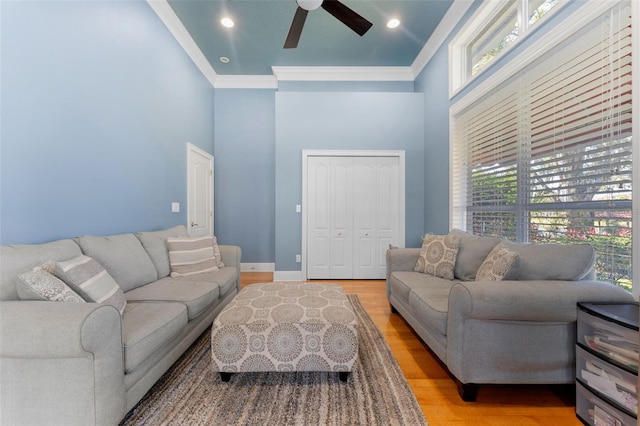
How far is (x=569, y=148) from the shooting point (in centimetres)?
158

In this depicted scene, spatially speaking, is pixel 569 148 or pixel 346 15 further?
pixel 346 15

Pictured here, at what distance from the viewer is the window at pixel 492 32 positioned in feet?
6.29

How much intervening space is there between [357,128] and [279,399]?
11.2ft

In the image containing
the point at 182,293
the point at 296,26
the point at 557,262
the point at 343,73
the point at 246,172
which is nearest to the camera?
the point at 557,262

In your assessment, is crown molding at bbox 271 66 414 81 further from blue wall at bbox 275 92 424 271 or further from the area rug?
the area rug

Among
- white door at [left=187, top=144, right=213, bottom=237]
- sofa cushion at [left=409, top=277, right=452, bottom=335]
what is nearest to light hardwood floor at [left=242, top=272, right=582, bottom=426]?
sofa cushion at [left=409, top=277, right=452, bottom=335]

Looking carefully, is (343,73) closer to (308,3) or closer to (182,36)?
(308,3)

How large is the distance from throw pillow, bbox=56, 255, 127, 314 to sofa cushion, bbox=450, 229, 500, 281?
254cm

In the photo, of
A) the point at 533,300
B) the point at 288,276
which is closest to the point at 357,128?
the point at 288,276

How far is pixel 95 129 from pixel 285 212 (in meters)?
2.30

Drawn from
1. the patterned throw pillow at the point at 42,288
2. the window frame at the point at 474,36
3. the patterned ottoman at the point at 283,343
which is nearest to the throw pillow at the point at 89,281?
the patterned throw pillow at the point at 42,288

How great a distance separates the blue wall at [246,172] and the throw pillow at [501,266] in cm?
321

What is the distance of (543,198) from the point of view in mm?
1780

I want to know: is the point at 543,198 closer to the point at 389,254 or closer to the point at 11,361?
the point at 389,254
